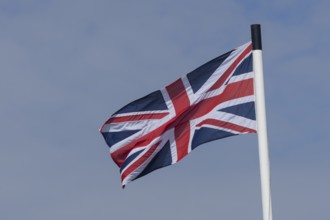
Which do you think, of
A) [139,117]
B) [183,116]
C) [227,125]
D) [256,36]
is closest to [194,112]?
[183,116]

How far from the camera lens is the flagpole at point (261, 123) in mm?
17592

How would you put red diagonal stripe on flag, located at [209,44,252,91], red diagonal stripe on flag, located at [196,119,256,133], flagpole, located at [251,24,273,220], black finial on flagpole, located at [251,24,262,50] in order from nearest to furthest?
flagpole, located at [251,24,273,220], black finial on flagpole, located at [251,24,262,50], red diagonal stripe on flag, located at [196,119,256,133], red diagonal stripe on flag, located at [209,44,252,91]

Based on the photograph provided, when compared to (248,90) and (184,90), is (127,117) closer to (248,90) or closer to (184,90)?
(184,90)

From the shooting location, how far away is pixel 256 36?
19.0m

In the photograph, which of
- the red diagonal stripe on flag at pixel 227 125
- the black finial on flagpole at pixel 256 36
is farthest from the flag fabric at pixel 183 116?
the black finial on flagpole at pixel 256 36

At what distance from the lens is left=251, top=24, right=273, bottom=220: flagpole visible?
17.6 meters

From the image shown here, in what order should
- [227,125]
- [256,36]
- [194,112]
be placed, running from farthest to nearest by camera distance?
[194,112]
[227,125]
[256,36]

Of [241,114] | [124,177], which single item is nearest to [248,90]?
[241,114]

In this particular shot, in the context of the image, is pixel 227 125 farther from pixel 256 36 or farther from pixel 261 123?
pixel 256 36

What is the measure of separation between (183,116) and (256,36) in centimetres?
275

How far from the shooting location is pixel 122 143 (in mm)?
20891

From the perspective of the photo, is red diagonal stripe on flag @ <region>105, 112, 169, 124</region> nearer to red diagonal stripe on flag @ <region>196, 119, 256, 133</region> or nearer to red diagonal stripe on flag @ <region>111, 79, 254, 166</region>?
red diagonal stripe on flag @ <region>111, 79, 254, 166</region>

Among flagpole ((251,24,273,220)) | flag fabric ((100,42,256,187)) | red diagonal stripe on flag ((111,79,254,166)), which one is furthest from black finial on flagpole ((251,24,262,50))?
red diagonal stripe on flag ((111,79,254,166))

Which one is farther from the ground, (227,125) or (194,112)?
(194,112)
